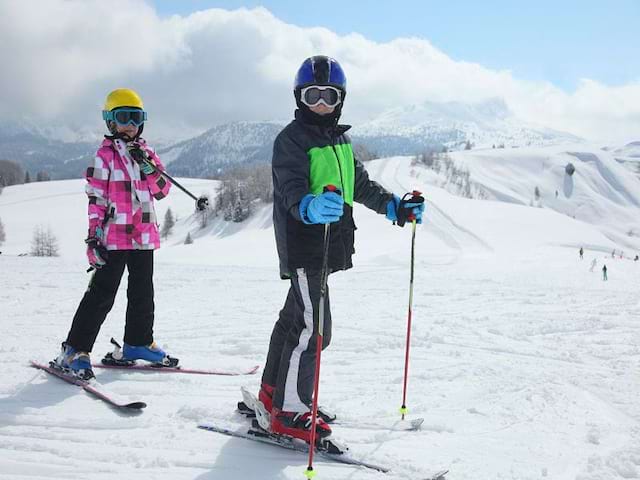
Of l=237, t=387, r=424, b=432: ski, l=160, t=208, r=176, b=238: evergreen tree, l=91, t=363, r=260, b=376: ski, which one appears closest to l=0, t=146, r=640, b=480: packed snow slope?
l=237, t=387, r=424, b=432: ski

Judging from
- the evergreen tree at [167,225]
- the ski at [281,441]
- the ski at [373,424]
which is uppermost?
the evergreen tree at [167,225]

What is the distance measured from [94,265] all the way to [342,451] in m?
2.51

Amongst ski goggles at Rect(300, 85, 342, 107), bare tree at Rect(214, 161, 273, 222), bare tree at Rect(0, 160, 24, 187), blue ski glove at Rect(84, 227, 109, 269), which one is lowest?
blue ski glove at Rect(84, 227, 109, 269)

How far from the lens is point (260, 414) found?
3.29m

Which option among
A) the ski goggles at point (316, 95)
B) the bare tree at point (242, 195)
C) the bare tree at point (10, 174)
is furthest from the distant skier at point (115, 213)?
the bare tree at point (10, 174)

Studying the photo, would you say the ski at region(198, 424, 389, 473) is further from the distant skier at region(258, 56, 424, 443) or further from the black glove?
the black glove

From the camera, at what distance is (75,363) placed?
13.9ft

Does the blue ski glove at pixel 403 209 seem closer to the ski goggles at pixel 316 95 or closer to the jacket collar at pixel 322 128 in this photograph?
the jacket collar at pixel 322 128

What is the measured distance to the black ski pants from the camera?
434 cm

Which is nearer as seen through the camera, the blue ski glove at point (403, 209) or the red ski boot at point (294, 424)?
the red ski boot at point (294, 424)

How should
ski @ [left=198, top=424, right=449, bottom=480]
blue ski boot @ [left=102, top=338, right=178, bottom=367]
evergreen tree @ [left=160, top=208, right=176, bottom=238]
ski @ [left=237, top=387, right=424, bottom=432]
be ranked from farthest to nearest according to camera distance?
evergreen tree @ [left=160, top=208, right=176, bottom=238] < blue ski boot @ [left=102, top=338, right=178, bottom=367] < ski @ [left=237, top=387, right=424, bottom=432] < ski @ [left=198, top=424, right=449, bottom=480]

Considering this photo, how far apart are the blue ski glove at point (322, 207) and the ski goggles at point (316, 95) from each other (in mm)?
696

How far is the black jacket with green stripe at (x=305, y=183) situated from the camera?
304 cm

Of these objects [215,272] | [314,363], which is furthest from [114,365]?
[215,272]
